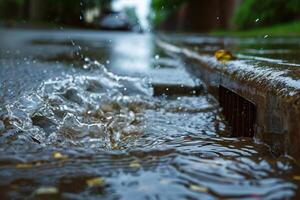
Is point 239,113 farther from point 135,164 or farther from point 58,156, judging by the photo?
point 58,156

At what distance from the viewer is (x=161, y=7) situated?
28.6m

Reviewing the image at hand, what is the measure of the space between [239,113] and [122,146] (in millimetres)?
754

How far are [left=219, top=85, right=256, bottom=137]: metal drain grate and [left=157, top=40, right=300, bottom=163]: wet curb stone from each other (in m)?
0.05

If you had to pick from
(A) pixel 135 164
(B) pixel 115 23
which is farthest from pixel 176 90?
(B) pixel 115 23

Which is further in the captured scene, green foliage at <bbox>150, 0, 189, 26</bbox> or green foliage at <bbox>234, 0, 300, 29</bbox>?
green foliage at <bbox>150, 0, 189, 26</bbox>

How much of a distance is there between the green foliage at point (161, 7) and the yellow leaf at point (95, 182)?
24.4m

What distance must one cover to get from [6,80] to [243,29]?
1475 centimetres

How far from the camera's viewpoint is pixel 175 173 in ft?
6.22

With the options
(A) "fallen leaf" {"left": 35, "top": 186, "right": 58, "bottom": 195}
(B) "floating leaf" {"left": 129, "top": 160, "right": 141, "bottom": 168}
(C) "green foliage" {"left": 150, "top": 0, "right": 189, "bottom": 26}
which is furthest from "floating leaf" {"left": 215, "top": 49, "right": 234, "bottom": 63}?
(C) "green foliage" {"left": 150, "top": 0, "right": 189, "bottom": 26}

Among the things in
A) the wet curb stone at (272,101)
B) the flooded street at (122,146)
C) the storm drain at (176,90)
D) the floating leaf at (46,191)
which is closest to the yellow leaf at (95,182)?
the flooded street at (122,146)

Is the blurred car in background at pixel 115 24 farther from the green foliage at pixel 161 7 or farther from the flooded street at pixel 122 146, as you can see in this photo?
the flooded street at pixel 122 146

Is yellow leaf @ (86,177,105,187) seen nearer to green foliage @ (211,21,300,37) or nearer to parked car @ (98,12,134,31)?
green foliage @ (211,21,300,37)

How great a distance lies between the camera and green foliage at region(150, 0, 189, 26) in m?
32.0

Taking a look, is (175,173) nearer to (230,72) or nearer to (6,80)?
(230,72)
